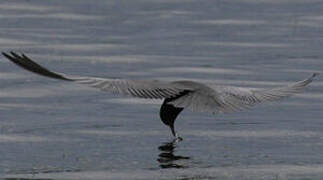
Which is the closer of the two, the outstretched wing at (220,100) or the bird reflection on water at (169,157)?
the bird reflection on water at (169,157)

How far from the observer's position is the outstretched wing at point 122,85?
340 inches

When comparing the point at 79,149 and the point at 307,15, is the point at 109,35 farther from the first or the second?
the point at 79,149

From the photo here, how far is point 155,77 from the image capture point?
13.8 meters

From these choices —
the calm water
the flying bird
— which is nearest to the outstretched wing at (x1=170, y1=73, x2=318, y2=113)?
the flying bird

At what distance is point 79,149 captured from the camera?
30.7 feet

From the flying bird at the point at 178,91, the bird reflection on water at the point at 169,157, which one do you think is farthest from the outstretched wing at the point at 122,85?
the bird reflection on water at the point at 169,157

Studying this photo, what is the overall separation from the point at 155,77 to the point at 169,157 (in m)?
4.74

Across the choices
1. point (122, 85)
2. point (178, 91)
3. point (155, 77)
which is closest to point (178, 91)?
point (178, 91)

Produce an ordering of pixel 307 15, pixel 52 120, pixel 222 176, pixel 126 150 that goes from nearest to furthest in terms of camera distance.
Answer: pixel 222 176 < pixel 126 150 < pixel 52 120 < pixel 307 15

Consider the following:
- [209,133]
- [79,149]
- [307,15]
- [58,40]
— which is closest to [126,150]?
[79,149]

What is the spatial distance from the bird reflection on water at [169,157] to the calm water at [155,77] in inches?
0.6

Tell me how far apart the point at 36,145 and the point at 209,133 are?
5.03ft

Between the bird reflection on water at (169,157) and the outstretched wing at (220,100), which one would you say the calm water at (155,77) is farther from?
the outstretched wing at (220,100)

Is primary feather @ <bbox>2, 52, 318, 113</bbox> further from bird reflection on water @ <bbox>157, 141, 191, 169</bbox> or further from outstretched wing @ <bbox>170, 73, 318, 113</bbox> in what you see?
bird reflection on water @ <bbox>157, 141, 191, 169</bbox>
